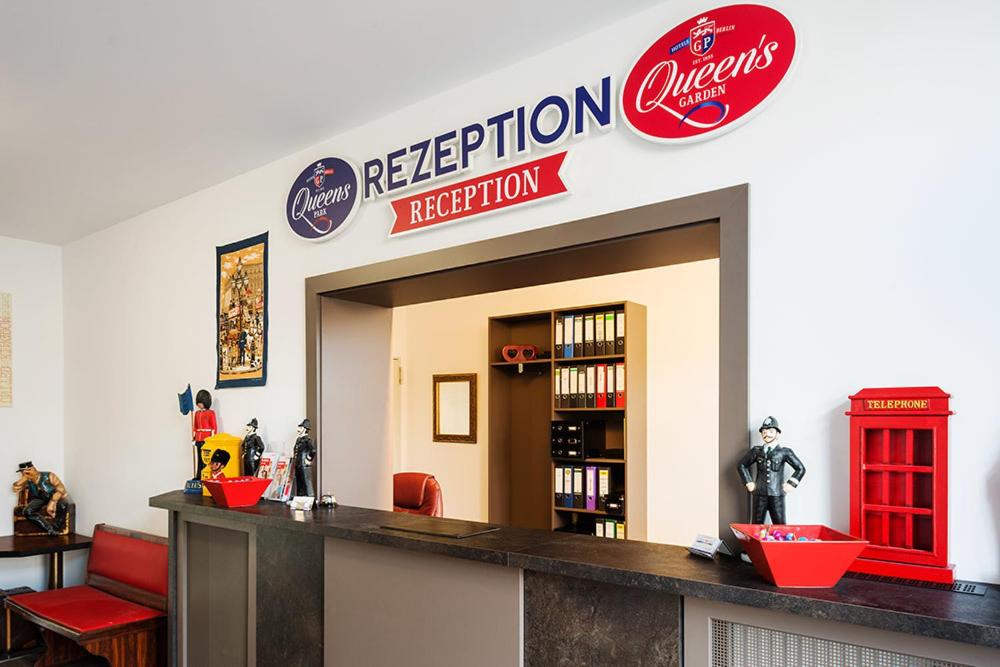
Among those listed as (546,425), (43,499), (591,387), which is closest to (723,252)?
(591,387)

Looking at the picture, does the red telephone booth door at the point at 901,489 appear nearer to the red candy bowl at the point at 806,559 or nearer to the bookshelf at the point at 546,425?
the red candy bowl at the point at 806,559

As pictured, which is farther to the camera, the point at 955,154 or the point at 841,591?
the point at 955,154

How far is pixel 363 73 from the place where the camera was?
247 centimetres

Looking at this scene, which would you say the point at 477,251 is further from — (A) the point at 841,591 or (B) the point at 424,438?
(B) the point at 424,438

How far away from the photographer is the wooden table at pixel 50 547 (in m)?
4.12

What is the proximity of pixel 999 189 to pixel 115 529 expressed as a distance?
4531 millimetres

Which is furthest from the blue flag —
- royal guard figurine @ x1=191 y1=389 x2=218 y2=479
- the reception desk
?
the reception desk

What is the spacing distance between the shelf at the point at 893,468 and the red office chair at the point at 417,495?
364 cm

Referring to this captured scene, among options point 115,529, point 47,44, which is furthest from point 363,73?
point 115,529

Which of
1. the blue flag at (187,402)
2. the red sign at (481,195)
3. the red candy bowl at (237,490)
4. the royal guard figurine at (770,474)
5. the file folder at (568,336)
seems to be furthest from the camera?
the file folder at (568,336)

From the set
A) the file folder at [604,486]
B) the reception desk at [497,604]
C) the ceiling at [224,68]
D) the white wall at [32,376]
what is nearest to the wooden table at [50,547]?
the white wall at [32,376]

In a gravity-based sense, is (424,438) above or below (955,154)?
below

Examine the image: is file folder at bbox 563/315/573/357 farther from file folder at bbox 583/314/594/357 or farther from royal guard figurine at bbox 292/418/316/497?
royal guard figurine at bbox 292/418/316/497

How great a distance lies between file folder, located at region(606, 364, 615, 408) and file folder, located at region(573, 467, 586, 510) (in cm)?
51
